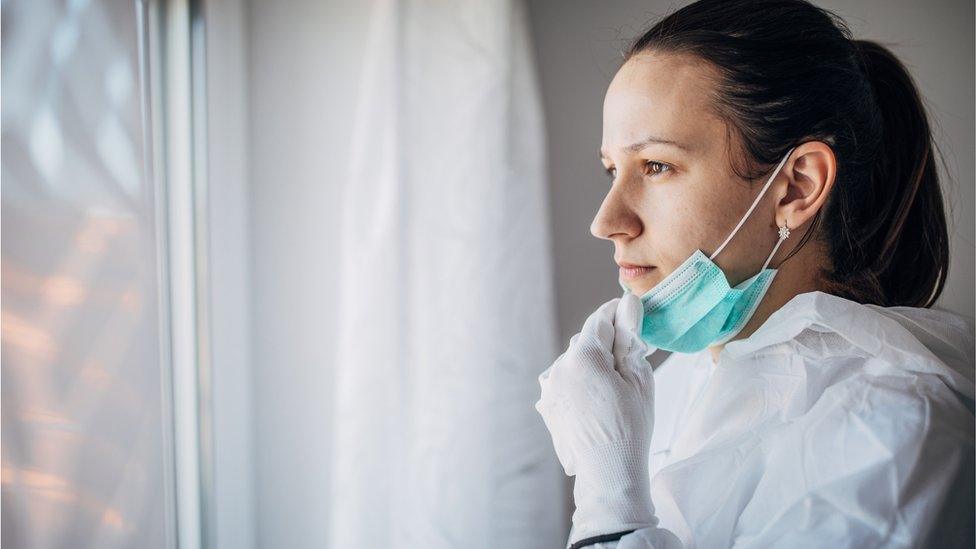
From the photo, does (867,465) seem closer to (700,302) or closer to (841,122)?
(700,302)

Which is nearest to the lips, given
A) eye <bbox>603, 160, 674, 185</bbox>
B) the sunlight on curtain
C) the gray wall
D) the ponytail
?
eye <bbox>603, 160, 674, 185</bbox>

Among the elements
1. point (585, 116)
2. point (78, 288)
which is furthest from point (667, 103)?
point (78, 288)

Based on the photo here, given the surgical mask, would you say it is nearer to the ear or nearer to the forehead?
the ear

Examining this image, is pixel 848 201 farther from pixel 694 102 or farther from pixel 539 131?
pixel 539 131

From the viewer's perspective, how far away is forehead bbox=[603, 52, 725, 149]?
0.88m

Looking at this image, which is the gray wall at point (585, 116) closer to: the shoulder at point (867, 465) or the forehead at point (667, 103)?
the forehead at point (667, 103)

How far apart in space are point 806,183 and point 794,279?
5.3 inches

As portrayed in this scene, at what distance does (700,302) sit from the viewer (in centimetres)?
91

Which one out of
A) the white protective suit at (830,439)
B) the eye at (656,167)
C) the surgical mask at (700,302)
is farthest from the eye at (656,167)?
the white protective suit at (830,439)

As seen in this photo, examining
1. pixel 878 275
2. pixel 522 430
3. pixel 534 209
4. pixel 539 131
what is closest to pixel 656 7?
pixel 539 131

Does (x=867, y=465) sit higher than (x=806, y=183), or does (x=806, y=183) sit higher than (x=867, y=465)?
(x=806, y=183)

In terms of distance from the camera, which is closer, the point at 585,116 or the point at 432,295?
the point at 432,295

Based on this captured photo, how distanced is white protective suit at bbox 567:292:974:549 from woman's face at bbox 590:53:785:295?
4.7 inches

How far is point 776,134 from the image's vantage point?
0.87m
